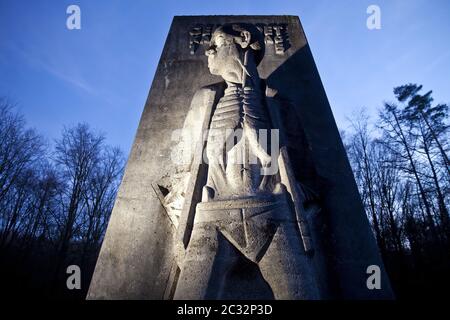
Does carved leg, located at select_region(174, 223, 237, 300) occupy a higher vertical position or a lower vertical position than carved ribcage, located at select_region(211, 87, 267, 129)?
lower

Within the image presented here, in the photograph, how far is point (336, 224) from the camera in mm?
3273

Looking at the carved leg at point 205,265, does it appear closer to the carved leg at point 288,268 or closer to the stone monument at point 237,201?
the stone monument at point 237,201

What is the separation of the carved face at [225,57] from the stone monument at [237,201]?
15 millimetres

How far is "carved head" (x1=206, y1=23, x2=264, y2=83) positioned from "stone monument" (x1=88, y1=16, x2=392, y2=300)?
16 mm

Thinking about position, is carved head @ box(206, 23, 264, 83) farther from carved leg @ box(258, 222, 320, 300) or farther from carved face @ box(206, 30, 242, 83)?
carved leg @ box(258, 222, 320, 300)

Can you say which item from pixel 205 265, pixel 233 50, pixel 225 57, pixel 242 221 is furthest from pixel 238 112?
pixel 205 265

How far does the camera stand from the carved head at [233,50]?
3.50 metres

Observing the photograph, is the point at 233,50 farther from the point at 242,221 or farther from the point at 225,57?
the point at 242,221

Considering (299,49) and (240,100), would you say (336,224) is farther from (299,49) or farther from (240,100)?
(299,49)

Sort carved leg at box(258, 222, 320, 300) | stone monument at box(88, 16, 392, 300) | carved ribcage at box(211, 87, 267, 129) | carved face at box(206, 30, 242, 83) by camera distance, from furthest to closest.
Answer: carved face at box(206, 30, 242, 83)
carved ribcage at box(211, 87, 267, 129)
stone monument at box(88, 16, 392, 300)
carved leg at box(258, 222, 320, 300)

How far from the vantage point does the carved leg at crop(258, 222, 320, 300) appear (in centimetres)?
199

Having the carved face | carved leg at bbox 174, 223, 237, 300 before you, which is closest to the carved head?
the carved face

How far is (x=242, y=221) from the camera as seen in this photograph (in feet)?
7.41
